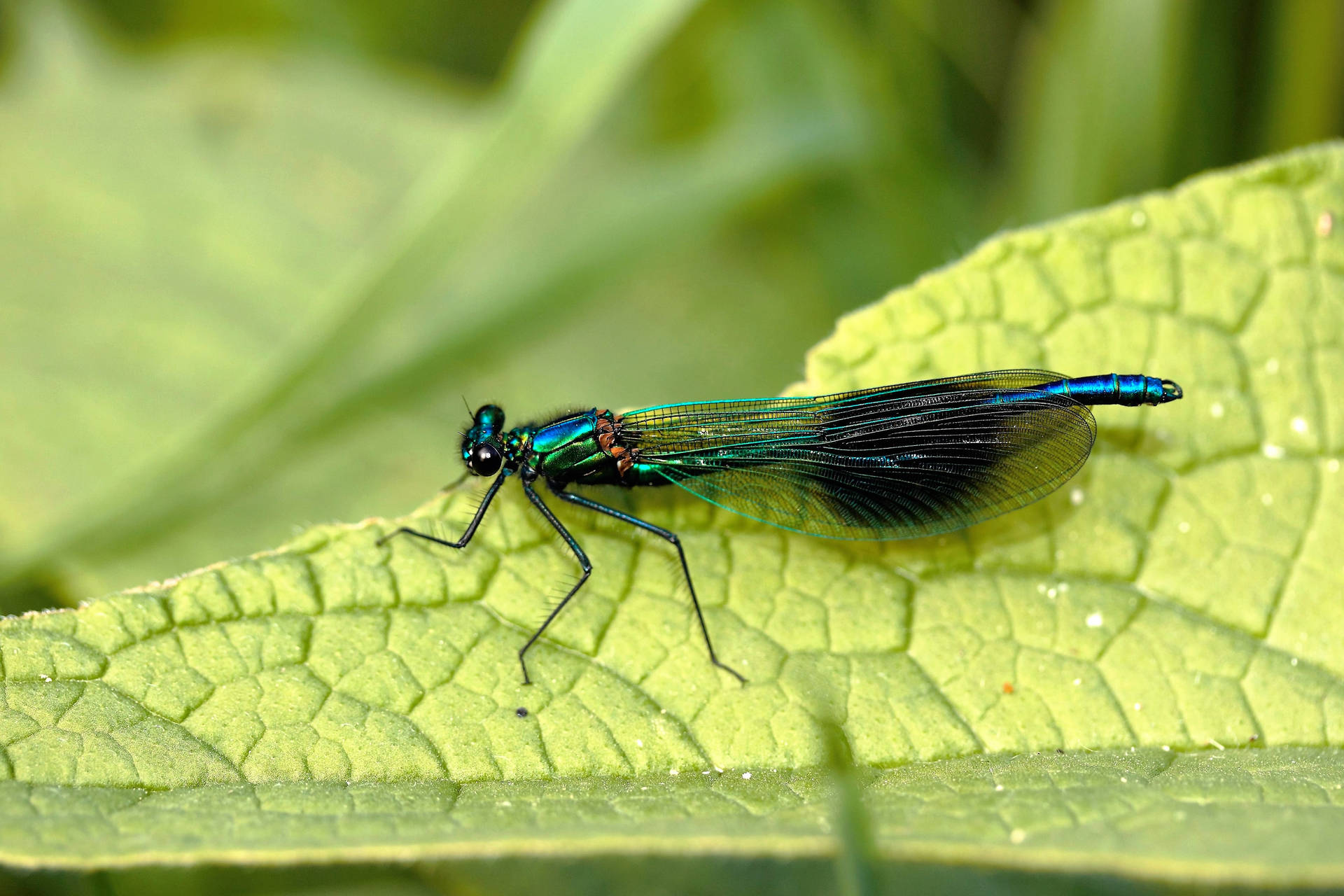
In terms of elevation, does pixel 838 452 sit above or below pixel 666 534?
above

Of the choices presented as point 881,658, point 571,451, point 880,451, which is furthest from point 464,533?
point 880,451

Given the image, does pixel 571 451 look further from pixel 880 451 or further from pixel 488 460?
pixel 880 451

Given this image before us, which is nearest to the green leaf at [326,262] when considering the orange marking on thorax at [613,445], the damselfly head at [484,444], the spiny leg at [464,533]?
the damselfly head at [484,444]

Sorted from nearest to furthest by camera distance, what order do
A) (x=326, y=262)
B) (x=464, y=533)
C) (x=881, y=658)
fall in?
1. (x=881, y=658)
2. (x=464, y=533)
3. (x=326, y=262)

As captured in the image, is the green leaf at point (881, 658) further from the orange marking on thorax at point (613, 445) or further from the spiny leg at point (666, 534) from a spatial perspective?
the orange marking on thorax at point (613, 445)

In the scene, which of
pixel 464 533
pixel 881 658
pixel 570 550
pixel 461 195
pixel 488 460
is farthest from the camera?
pixel 461 195
